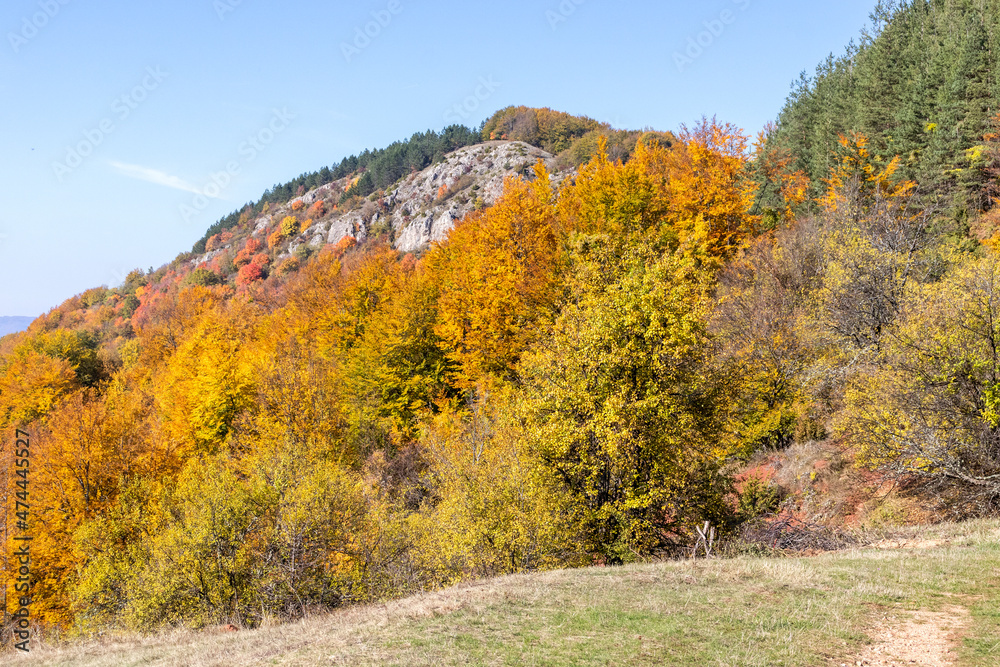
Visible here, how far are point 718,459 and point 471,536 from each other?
936 centimetres

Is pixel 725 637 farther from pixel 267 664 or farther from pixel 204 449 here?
pixel 204 449

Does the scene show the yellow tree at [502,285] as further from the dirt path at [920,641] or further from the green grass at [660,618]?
the dirt path at [920,641]

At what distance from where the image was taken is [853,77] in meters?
57.6

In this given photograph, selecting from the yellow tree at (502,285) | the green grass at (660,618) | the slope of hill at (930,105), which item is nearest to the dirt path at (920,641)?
the green grass at (660,618)

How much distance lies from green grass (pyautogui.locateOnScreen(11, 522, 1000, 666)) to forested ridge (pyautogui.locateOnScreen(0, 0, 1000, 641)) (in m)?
5.64

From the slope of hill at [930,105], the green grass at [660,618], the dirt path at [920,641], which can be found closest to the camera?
the dirt path at [920,641]

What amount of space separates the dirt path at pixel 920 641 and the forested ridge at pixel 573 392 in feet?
30.1

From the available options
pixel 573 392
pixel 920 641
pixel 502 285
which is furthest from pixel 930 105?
pixel 920 641

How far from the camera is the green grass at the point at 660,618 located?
8.91 metres

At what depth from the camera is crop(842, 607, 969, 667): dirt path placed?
835 cm

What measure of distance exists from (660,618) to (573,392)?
9.71 metres

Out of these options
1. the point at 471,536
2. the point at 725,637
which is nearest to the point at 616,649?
the point at 725,637

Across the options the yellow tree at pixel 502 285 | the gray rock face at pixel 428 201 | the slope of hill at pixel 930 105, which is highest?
the gray rock face at pixel 428 201

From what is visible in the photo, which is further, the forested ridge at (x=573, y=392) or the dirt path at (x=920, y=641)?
the forested ridge at (x=573, y=392)
